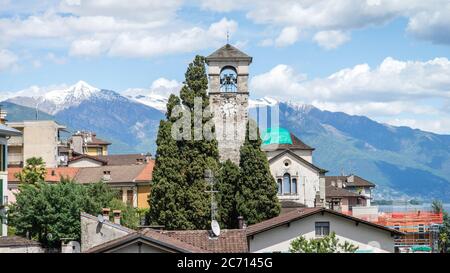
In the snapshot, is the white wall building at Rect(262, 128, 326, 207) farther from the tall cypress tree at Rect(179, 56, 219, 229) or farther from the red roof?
the red roof

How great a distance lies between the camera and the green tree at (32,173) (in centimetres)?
7219

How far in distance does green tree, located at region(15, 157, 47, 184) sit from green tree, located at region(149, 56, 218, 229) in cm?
1568

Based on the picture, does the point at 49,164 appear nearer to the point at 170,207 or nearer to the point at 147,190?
the point at 147,190

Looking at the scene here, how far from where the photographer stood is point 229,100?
68188mm

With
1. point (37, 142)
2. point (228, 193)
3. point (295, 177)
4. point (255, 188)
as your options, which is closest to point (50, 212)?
point (228, 193)

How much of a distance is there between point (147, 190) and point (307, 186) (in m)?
13.3

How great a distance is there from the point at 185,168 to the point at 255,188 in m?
4.20

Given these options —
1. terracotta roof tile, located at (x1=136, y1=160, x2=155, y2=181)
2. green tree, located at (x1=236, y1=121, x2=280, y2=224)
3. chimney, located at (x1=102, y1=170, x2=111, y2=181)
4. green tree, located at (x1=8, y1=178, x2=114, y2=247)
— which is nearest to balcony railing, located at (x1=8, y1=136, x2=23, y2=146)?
chimney, located at (x1=102, y1=170, x2=111, y2=181)

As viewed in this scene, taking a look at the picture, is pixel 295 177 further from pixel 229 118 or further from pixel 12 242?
Answer: pixel 12 242

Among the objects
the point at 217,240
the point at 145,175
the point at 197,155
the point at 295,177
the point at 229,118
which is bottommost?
the point at 217,240

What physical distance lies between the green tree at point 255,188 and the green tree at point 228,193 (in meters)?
0.42

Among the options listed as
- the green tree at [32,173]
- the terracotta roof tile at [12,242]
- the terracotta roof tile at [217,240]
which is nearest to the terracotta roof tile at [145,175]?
the green tree at [32,173]

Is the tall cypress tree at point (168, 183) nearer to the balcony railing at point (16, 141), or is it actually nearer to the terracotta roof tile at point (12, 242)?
the terracotta roof tile at point (12, 242)
